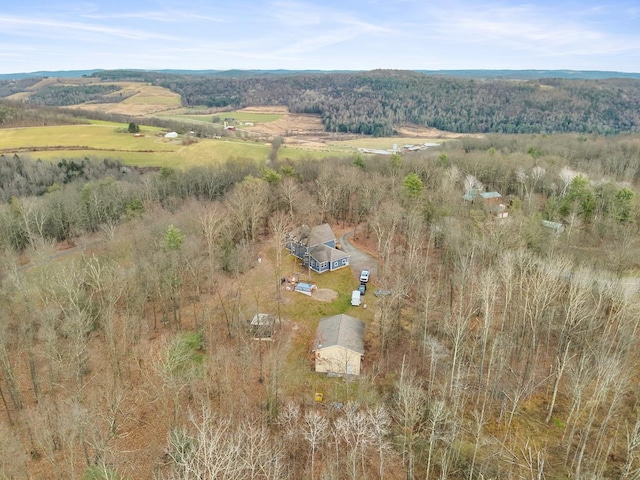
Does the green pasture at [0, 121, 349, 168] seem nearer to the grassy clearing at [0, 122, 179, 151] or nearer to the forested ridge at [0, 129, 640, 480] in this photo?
the grassy clearing at [0, 122, 179, 151]

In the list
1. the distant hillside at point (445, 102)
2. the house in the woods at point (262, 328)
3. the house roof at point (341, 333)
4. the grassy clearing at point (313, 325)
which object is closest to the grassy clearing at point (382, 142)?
the distant hillside at point (445, 102)

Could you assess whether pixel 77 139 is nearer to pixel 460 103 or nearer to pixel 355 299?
pixel 355 299

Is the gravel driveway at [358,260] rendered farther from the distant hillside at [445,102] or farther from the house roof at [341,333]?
the distant hillside at [445,102]

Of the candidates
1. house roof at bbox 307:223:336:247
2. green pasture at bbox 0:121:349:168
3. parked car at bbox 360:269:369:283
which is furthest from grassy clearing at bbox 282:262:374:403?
green pasture at bbox 0:121:349:168

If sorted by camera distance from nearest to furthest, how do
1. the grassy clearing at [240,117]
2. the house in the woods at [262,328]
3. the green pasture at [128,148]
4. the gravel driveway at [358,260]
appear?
the house in the woods at [262,328] < the gravel driveway at [358,260] < the green pasture at [128,148] < the grassy clearing at [240,117]

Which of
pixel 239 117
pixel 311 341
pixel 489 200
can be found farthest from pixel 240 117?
pixel 311 341

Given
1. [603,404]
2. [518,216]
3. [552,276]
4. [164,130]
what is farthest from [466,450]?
[164,130]
